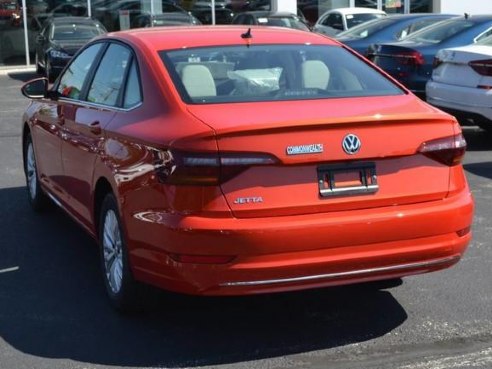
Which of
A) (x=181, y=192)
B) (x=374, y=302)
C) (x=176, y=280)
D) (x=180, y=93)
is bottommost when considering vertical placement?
(x=374, y=302)

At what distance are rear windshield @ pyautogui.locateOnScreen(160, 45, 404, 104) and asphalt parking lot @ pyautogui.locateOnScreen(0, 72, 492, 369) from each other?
1.22 metres

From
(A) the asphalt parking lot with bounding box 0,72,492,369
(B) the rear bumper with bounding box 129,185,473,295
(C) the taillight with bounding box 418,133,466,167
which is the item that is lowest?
(A) the asphalt parking lot with bounding box 0,72,492,369

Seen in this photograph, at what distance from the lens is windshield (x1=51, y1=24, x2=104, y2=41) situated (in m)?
21.5

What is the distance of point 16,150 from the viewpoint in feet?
36.4

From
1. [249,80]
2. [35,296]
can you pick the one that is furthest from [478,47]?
[35,296]

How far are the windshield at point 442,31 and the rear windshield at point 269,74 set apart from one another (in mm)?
7537

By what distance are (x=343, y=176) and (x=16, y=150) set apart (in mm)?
7302

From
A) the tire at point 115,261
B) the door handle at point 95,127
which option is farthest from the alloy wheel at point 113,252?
the door handle at point 95,127

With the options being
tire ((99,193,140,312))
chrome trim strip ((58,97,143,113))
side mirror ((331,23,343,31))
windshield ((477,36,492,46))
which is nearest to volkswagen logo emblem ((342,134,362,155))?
chrome trim strip ((58,97,143,113))

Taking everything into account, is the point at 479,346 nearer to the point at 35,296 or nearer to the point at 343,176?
the point at 343,176

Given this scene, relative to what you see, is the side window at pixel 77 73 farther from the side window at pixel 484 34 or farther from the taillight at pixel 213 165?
the side window at pixel 484 34

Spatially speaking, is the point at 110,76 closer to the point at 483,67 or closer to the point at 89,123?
the point at 89,123

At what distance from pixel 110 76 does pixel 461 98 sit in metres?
5.98

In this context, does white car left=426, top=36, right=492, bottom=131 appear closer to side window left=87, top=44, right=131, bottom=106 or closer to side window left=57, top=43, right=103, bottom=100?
side window left=57, top=43, right=103, bottom=100
